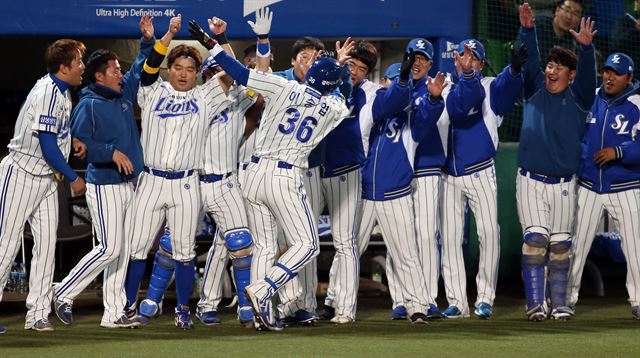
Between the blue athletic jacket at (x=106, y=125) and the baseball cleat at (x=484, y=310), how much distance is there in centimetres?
237

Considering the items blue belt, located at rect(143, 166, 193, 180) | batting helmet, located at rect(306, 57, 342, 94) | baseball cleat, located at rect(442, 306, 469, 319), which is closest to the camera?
batting helmet, located at rect(306, 57, 342, 94)

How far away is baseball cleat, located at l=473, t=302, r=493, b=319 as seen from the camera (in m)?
8.32

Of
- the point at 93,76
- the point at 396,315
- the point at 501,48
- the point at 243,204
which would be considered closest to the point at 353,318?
the point at 396,315

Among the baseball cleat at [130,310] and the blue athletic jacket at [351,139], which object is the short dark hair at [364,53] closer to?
the blue athletic jacket at [351,139]

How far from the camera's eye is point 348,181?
26.1 ft

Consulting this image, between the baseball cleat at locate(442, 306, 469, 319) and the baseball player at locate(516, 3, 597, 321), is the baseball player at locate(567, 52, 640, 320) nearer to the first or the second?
the baseball player at locate(516, 3, 597, 321)

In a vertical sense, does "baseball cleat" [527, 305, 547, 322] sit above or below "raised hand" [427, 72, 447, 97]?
below

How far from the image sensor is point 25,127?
7.32m

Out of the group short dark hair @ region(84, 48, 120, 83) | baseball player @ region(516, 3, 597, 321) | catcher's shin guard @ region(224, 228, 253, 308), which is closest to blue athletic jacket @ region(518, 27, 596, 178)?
baseball player @ region(516, 3, 597, 321)

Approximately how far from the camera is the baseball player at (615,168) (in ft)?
27.0

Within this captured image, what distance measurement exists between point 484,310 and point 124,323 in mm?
2300

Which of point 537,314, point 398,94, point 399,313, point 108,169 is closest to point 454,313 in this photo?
point 399,313

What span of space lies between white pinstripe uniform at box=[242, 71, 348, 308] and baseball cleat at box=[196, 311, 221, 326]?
0.69 meters

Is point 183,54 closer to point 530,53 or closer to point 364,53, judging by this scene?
point 364,53
